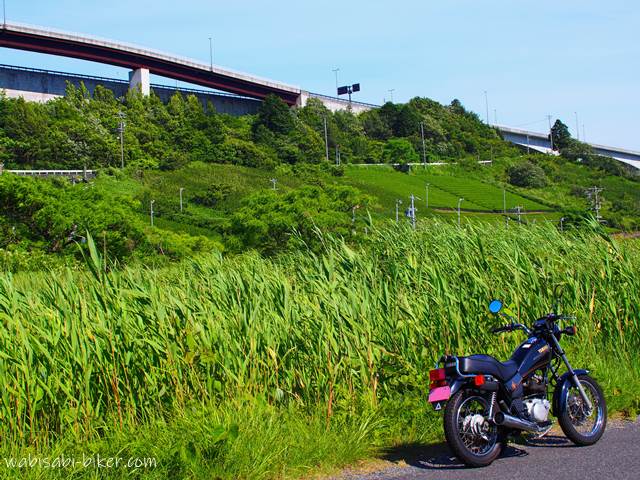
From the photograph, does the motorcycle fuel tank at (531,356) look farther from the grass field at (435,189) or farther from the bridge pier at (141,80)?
the bridge pier at (141,80)

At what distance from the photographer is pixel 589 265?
31.1 ft

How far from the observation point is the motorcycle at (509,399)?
539 cm

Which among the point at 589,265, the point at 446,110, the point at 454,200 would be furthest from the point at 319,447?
the point at 446,110

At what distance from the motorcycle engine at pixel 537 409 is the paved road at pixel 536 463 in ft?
0.79

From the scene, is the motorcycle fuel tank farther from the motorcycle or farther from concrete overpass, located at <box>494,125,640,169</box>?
concrete overpass, located at <box>494,125,640,169</box>

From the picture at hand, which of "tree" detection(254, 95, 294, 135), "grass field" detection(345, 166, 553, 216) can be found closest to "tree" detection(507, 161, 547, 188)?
"grass field" detection(345, 166, 553, 216)

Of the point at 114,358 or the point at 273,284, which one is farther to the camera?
the point at 273,284

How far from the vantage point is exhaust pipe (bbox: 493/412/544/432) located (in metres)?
5.53

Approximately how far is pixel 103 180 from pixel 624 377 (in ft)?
195

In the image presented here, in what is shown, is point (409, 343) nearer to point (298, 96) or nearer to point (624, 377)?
point (624, 377)

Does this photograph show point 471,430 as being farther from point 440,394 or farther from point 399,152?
point 399,152

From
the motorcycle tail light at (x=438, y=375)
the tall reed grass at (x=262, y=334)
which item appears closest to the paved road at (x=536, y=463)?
the motorcycle tail light at (x=438, y=375)

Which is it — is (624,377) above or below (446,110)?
below

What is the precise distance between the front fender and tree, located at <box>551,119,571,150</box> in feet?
415
